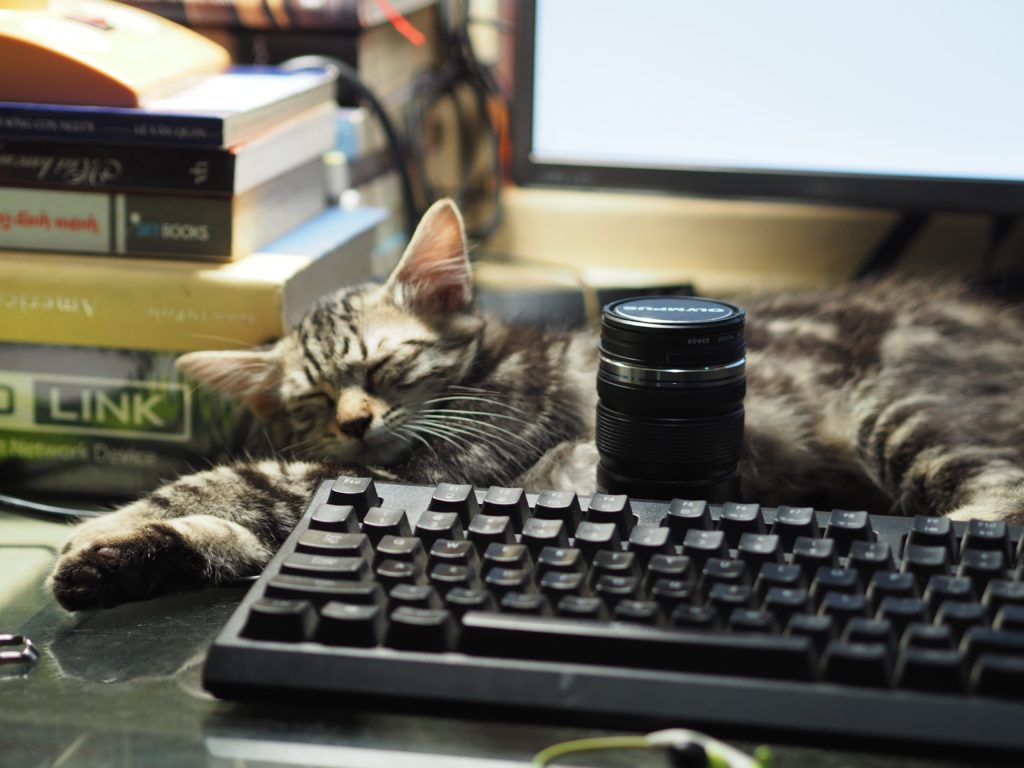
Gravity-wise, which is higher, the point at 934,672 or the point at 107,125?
the point at 107,125

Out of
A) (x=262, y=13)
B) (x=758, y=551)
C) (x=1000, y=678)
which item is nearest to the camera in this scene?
(x=1000, y=678)

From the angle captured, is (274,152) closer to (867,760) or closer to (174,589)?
(174,589)

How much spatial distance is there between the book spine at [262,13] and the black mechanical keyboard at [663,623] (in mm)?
662

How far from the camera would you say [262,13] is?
119cm

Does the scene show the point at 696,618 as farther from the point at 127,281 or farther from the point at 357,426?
the point at 127,281

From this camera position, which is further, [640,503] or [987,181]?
[987,181]

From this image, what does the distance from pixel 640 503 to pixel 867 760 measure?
0.22 m

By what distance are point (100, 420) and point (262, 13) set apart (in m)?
0.48

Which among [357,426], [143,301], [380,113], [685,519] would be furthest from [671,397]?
[380,113]

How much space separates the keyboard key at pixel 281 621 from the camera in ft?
1.95

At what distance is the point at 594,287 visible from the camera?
123cm

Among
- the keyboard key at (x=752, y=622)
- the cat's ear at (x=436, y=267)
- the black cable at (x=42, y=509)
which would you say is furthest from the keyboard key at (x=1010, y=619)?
the black cable at (x=42, y=509)

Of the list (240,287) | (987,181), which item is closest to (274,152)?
(240,287)

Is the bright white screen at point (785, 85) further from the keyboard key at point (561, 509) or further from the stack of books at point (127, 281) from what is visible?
the keyboard key at point (561, 509)
